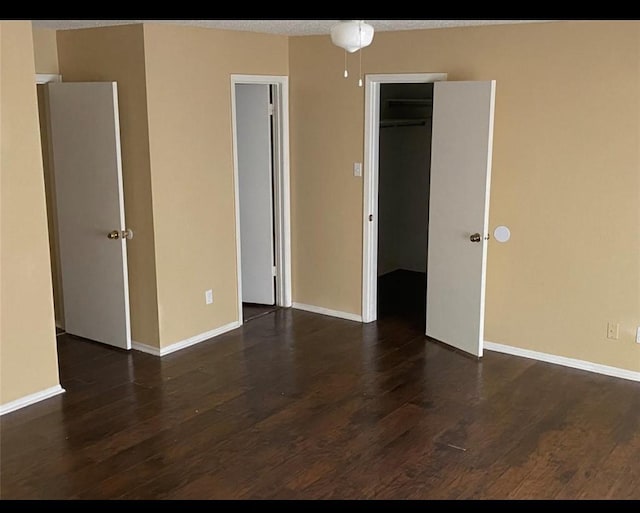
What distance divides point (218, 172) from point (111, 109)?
2.95 feet

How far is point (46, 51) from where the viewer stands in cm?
475

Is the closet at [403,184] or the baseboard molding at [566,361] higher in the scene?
the closet at [403,184]

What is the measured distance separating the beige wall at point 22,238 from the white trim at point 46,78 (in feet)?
3.64

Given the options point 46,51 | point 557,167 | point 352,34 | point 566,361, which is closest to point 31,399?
point 46,51

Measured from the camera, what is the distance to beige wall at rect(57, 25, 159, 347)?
442cm

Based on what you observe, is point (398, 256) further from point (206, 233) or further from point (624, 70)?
point (624, 70)

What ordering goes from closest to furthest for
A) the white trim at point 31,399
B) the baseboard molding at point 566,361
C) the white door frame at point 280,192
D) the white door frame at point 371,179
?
the white trim at point 31,399
the baseboard molding at point 566,361
the white door frame at point 371,179
the white door frame at point 280,192

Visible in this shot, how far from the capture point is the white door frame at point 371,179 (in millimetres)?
4992

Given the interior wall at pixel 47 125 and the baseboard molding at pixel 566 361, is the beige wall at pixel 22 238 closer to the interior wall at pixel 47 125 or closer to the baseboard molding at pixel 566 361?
the interior wall at pixel 47 125

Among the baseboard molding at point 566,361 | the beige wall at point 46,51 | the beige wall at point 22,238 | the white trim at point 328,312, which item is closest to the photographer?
the beige wall at point 22,238

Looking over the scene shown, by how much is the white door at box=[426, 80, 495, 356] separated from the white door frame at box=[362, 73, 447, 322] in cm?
46

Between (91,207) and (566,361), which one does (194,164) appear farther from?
(566,361)

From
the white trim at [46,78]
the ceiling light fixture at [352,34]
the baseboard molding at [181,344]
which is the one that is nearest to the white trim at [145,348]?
the baseboard molding at [181,344]
